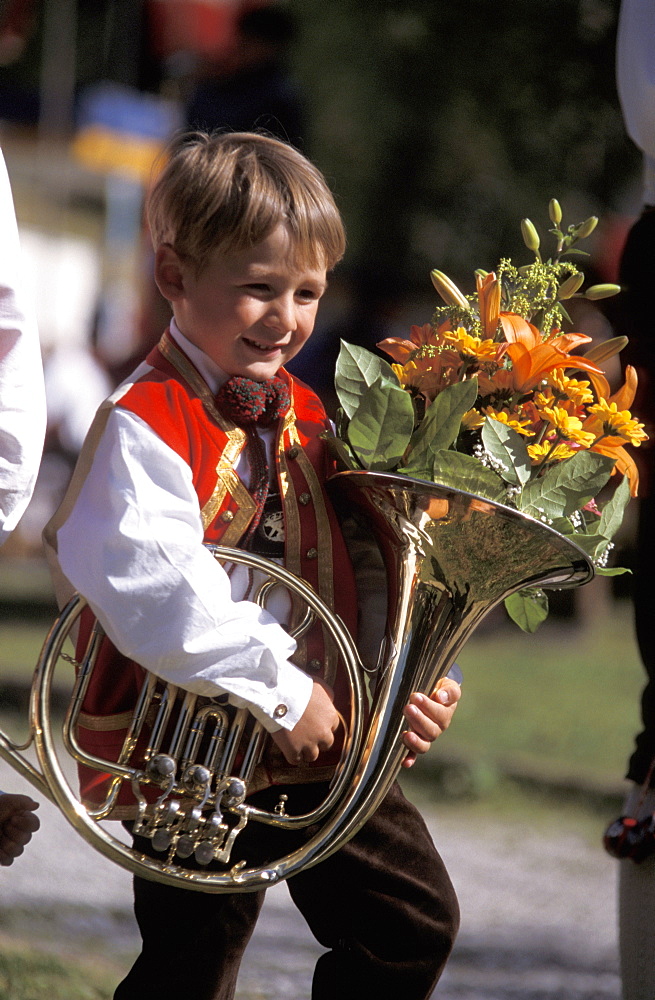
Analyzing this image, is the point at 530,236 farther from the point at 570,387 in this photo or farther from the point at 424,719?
the point at 424,719

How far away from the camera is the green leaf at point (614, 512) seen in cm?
185

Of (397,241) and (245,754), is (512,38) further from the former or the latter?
(245,754)

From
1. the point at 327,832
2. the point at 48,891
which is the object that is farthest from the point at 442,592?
the point at 48,891

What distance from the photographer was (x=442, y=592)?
181 centimetres

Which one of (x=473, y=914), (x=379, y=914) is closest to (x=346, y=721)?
(x=379, y=914)

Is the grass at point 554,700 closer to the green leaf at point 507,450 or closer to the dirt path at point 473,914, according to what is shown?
the dirt path at point 473,914

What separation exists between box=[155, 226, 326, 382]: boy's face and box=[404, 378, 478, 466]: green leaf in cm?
26

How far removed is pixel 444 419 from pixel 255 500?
0.30m

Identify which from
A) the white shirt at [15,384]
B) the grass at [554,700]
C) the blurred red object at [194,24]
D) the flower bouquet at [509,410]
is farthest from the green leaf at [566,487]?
the blurred red object at [194,24]

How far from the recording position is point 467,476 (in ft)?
5.66

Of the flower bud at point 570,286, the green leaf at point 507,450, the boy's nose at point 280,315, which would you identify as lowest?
the green leaf at point 507,450

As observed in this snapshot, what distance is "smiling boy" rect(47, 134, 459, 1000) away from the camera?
174 centimetres

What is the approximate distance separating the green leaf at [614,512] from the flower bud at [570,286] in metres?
0.29

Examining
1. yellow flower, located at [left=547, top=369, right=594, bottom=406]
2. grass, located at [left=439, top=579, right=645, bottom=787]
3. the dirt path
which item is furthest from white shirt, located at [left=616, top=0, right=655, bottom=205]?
grass, located at [left=439, top=579, right=645, bottom=787]
